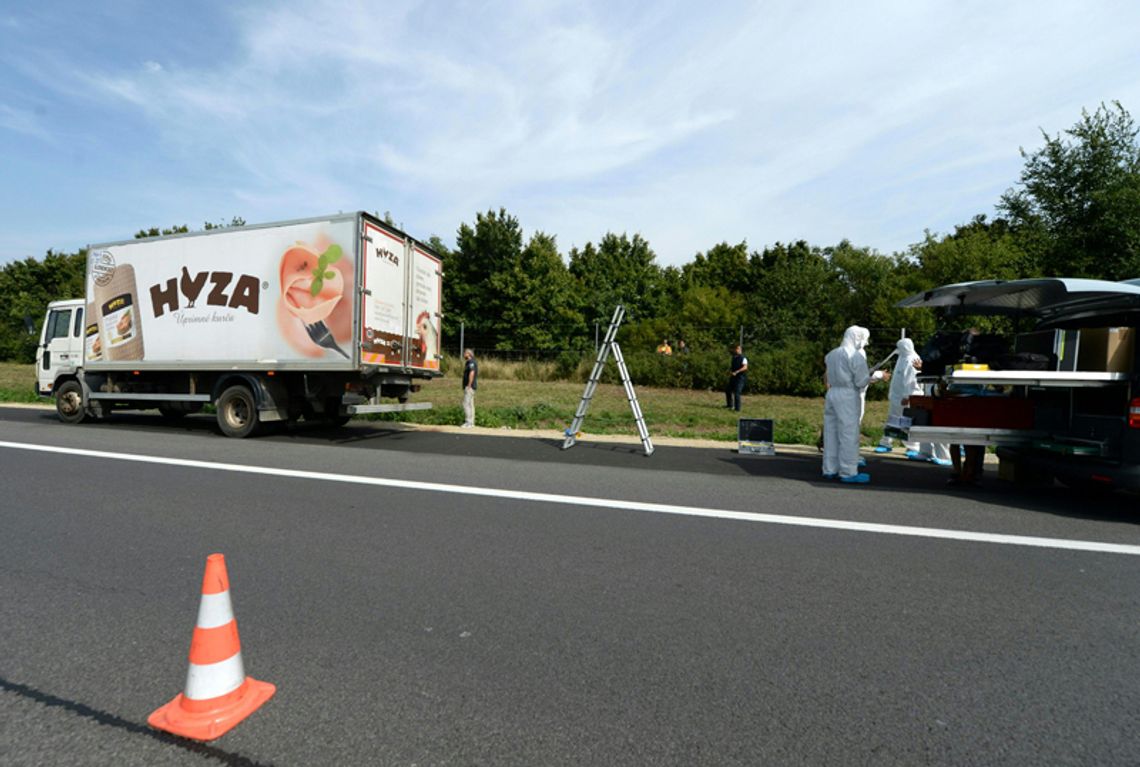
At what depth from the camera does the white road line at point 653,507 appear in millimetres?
Result: 5098

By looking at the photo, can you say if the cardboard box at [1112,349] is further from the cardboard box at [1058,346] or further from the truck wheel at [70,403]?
the truck wheel at [70,403]

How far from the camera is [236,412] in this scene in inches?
448

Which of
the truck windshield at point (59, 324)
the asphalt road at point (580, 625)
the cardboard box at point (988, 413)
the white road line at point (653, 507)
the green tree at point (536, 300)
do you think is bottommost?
the asphalt road at point (580, 625)

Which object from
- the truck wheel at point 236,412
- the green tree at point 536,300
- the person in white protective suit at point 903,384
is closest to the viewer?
the person in white protective suit at point 903,384

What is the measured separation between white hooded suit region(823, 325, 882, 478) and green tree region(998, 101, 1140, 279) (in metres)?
18.0

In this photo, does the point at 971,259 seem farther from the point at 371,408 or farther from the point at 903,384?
the point at 371,408

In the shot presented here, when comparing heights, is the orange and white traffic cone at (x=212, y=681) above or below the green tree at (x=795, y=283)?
below

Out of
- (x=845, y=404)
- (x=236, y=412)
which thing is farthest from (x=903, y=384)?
(x=236, y=412)

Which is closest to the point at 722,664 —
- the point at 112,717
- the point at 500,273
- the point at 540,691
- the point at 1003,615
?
the point at 540,691

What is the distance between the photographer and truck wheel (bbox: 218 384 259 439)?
11180 mm

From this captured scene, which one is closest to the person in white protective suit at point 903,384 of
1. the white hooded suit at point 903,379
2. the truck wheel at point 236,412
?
the white hooded suit at point 903,379

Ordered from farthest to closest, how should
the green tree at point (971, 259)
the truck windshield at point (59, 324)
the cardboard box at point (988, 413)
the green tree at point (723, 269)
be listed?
the green tree at point (723, 269), the green tree at point (971, 259), the truck windshield at point (59, 324), the cardboard box at point (988, 413)

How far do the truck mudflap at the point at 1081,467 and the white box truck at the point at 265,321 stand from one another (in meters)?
8.85

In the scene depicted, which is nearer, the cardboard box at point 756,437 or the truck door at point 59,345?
the cardboard box at point 756,437
